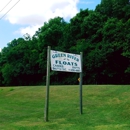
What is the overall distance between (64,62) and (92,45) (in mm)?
30564

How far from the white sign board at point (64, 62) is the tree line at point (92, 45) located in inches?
919

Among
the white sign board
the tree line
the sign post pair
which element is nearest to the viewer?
the sign post pair

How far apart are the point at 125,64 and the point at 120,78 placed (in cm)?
217

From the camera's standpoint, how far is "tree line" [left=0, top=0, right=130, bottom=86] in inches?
1426

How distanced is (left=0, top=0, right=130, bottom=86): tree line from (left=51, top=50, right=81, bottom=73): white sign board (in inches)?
919

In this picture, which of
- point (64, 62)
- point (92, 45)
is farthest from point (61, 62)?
point (92, 45)

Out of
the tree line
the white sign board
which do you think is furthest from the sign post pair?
the tree line

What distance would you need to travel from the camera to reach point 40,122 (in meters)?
8.56

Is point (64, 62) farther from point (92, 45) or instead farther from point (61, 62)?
point (92, 45)

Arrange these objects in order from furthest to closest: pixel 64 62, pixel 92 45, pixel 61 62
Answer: pixel 92 45, pixel 64 62, pixel 61 62

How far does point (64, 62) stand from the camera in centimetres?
985

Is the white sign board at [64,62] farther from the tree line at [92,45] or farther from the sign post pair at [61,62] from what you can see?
the tree line at [92,45]

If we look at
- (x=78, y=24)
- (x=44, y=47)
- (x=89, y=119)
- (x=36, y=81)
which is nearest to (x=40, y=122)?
(x=89, y=119)

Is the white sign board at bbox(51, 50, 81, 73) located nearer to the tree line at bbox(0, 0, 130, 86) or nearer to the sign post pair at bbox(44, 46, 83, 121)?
the sign post pair at bbox(44, 46, 83, 121)
